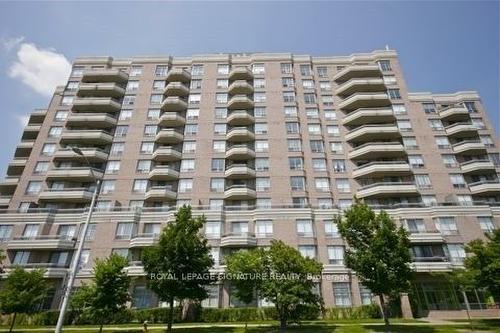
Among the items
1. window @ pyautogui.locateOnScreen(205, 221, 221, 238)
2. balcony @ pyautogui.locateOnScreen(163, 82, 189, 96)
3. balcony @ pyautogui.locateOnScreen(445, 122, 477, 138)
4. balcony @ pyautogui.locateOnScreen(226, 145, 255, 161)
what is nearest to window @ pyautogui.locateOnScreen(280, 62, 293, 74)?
balcony @ pyautogui.locateOnScreen(163, 82, 189, 96)

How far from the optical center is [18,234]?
3853 cm

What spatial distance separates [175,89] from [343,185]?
110 feet

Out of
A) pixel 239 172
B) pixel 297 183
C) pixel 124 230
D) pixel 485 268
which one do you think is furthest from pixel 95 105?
pixel 485 268

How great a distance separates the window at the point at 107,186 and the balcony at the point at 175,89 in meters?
19.2

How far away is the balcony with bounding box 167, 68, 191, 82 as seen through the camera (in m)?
55.9

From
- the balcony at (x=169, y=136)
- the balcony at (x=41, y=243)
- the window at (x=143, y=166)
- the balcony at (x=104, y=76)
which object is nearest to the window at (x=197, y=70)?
the balcony at (x=104, y=76)

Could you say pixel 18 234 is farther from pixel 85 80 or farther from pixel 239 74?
→ pixel 239 74

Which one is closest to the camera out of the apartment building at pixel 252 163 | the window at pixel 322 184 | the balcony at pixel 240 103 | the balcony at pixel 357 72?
the apartment building at pixel 252 163

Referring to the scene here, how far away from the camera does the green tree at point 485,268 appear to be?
2536 cm

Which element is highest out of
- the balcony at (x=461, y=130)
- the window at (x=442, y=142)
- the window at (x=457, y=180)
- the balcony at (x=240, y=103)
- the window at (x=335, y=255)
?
the balcony at (x=240, y=103)

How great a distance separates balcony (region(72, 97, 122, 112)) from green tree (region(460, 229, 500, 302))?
176ft

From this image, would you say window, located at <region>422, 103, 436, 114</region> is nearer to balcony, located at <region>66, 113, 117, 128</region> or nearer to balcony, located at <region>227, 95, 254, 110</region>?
balcony, located at <region>227, 95, 254, 110</region>

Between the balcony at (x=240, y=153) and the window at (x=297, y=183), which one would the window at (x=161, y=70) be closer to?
the balcony at (x=240, y=153)

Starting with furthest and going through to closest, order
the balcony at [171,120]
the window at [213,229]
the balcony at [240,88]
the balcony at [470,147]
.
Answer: the balcony at [240,88] → the balcony at [171,120] → the balcony at [470,147] → the window at [213,229]
